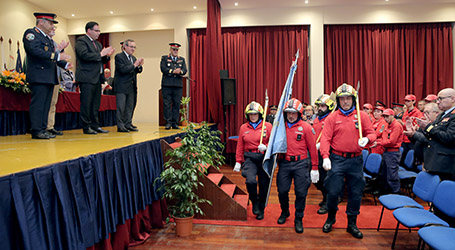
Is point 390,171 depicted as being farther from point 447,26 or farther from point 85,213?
point 447,26

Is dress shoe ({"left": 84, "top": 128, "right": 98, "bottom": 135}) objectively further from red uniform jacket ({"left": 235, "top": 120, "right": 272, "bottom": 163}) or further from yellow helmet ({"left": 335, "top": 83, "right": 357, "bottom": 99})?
yellow helmet ({"left": 335, "top": 83, "right": 357, "bottom": 99})

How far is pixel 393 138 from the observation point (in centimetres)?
493

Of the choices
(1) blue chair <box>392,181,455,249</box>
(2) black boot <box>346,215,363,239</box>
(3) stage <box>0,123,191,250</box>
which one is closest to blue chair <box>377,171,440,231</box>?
(1) blue chair <box>392,181,455,249</box>

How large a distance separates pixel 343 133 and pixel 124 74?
3.30 meters

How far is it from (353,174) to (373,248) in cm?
78

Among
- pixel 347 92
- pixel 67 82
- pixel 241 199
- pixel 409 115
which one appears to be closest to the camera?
pixel 347 92

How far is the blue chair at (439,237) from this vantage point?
2.11 metres

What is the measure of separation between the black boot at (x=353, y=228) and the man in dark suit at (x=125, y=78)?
11.8ft

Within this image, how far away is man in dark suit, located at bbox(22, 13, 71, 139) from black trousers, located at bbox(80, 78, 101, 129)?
20.7 inches

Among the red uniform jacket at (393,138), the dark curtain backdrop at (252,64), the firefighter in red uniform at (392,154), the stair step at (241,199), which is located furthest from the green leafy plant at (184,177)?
the dark curtain backdrop at (252,64)

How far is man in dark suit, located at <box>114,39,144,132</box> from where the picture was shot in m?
4.59

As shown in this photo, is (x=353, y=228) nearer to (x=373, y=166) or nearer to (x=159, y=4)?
(x=373, y=166)

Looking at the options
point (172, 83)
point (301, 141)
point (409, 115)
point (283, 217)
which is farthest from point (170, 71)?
point (409, 115)

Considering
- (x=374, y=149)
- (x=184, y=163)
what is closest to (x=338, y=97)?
(x=184, y=163)
